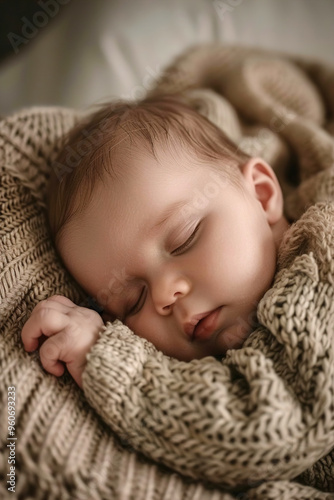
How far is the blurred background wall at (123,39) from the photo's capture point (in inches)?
66.9

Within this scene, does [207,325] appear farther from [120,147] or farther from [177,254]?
[120,147]

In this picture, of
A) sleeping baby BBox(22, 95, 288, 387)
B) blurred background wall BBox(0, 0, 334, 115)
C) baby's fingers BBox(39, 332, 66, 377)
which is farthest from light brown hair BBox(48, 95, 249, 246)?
blurred background wall BBox(0, 0, 334, 115)

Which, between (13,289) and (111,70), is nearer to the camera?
(13,289)

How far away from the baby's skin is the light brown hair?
0.02m

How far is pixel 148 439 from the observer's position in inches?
27.5

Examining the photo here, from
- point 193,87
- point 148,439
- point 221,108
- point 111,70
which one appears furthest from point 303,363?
point 111,70

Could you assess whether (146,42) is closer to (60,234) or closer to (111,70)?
(111,70)

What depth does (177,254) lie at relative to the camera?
0.85 meters

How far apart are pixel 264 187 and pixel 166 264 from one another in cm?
32

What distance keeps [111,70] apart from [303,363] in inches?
53.9

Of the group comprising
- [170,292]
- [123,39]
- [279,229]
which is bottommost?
[279,229]

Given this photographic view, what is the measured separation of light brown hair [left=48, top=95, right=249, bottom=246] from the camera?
91cm

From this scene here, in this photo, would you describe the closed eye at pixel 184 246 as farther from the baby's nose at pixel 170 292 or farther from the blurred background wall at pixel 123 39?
the blurred background wall at pixel 123 39

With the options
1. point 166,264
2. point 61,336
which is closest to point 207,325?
point 166,264
